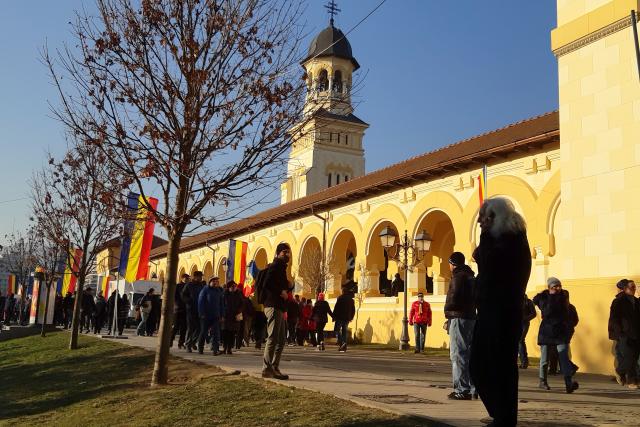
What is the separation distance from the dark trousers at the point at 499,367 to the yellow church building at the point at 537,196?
13.6 ft

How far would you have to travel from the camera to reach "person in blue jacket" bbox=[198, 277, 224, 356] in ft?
46.8

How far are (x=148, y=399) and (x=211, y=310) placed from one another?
17.6ft

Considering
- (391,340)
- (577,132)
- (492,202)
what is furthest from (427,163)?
(492,202)

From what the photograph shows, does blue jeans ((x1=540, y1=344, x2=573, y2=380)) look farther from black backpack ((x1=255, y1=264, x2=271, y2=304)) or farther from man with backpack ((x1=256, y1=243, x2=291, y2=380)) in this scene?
black backpack ((x1=255, y1=264, x2=271, y2=304))

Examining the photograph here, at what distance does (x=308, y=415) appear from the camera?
270 inches

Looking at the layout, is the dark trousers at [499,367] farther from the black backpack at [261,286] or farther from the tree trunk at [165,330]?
the tree trunk at [165,330]

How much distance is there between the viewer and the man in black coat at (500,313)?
185 inches

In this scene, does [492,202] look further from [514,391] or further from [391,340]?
[391,340]

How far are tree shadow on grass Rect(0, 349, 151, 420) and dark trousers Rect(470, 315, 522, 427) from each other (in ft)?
23.9

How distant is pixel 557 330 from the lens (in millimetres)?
9586

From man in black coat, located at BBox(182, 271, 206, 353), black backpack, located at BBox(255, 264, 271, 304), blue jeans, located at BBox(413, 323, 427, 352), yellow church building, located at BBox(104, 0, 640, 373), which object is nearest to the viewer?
black backpack, located at BBox(255, 264, 271, 304)

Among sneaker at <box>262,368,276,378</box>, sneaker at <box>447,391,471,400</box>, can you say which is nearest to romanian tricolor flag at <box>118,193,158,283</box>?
sneaker at <box>262,368,276,378</box>

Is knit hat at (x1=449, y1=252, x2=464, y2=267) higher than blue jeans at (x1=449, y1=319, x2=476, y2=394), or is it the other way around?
knit hat at (x1=449, y1=252, x2=464, y2=267)

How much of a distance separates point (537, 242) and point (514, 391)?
49.7 ft
